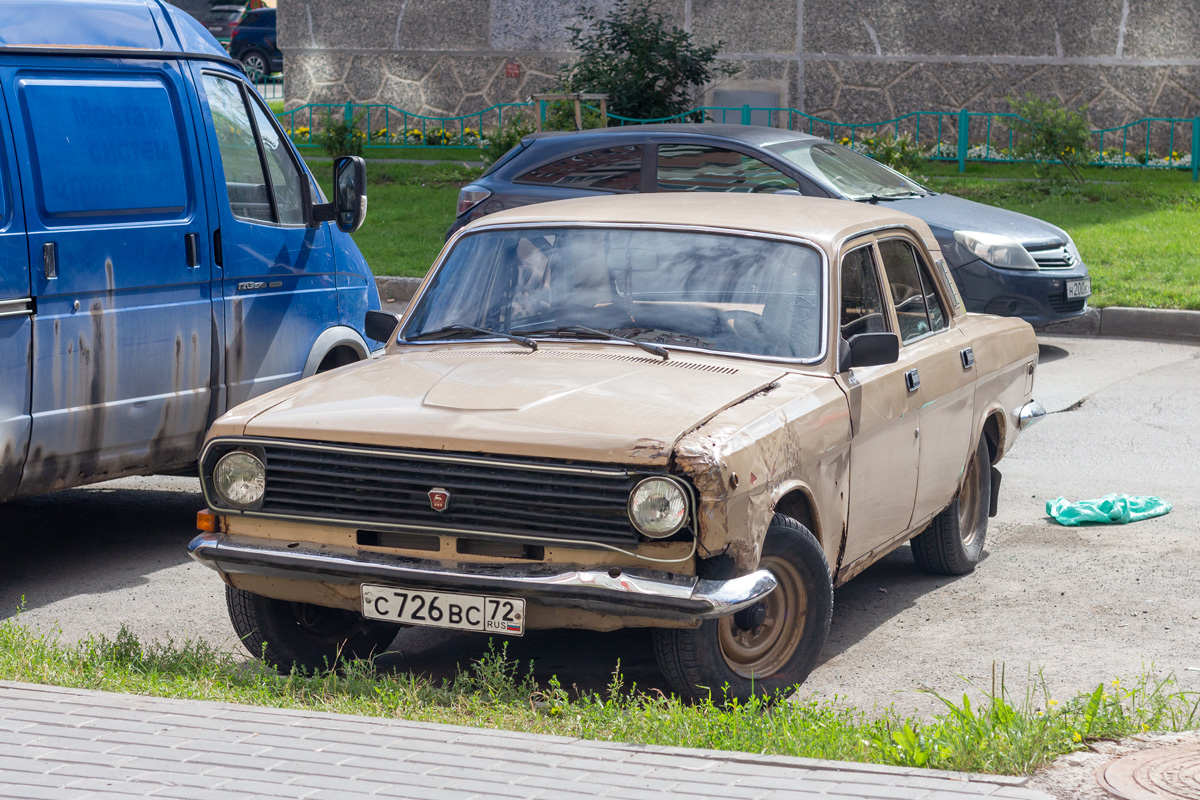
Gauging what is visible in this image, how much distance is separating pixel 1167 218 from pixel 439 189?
8803 mm

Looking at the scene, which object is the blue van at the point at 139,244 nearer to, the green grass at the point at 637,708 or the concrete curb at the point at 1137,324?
the green grass at the point at 637,708

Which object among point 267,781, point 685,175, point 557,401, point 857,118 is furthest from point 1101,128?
point 267,781

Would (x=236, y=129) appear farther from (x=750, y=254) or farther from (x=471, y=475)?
(x=471, y=475)

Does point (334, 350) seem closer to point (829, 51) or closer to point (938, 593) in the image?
point (938, 593)

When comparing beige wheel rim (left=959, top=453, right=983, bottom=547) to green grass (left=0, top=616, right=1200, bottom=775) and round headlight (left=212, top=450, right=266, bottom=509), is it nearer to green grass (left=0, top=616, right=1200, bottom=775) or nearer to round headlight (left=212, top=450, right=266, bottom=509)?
green grass (left=0, top=616, right=1200, bottom=775)

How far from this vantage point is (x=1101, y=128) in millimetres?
20031

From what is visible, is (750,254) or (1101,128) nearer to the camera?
(750,254)

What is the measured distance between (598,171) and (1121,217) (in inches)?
274

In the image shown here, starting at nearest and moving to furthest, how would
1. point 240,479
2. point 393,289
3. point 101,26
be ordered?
point 240,479 < point 101,26 < point 393,289

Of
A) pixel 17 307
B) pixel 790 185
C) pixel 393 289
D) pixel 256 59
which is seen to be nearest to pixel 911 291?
pixel 17 307

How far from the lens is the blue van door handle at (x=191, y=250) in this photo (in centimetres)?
662

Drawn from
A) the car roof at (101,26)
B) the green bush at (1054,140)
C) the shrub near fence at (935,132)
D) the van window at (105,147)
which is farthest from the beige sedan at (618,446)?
the shrub near fence at (935,132)

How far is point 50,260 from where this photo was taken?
19.7ft

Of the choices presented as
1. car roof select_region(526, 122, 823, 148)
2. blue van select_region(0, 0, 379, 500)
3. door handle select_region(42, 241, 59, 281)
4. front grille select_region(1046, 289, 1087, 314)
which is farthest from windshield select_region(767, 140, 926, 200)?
door handle select_region(42, 241, 59, 281)
